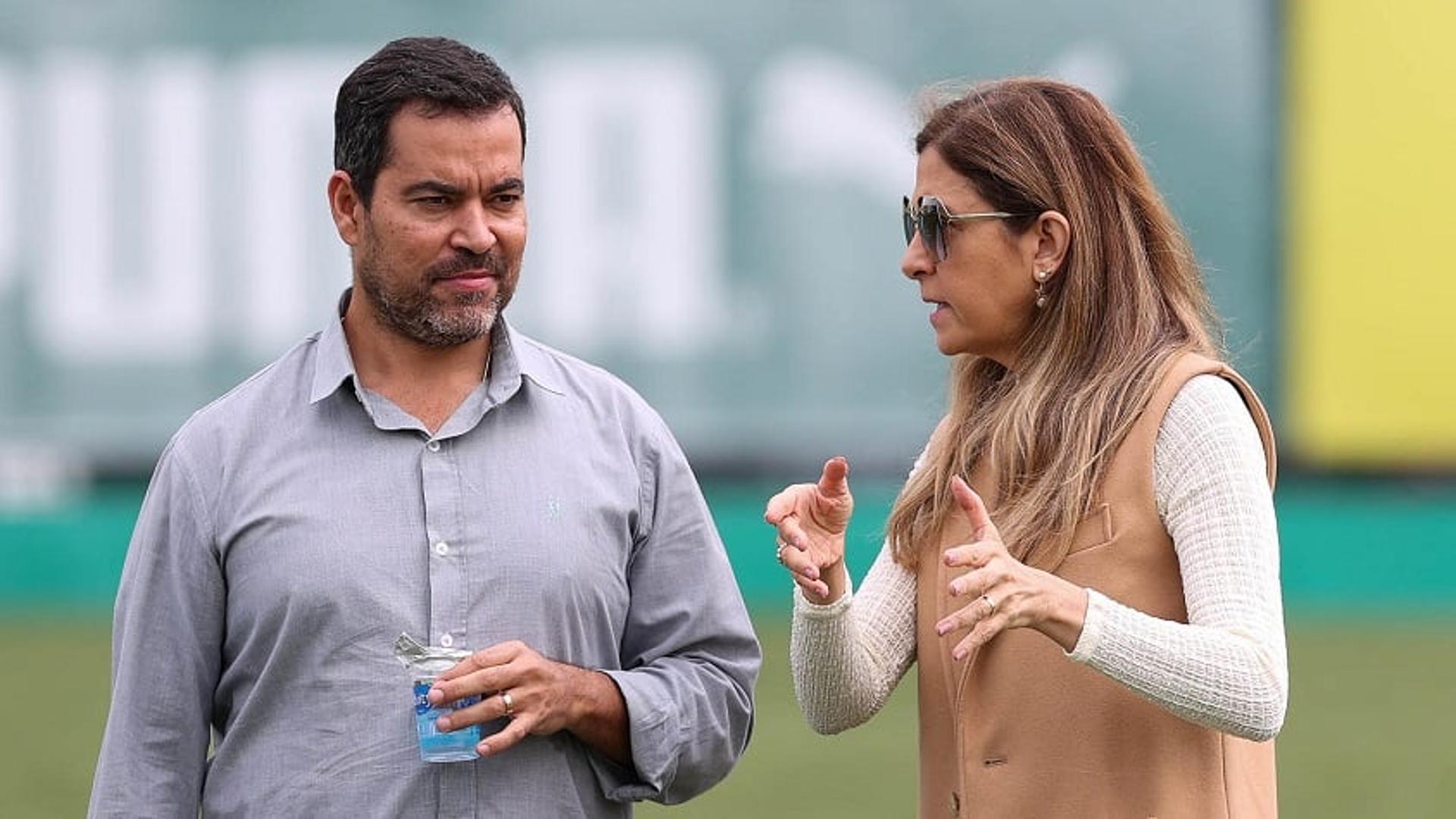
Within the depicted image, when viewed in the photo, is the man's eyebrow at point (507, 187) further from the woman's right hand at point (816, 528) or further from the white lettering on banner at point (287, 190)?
the white lettering on banner at point (287, 190)

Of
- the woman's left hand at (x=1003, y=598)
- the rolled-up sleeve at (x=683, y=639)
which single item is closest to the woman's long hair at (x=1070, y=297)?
the woman's left hand at (x=1003, y=598)

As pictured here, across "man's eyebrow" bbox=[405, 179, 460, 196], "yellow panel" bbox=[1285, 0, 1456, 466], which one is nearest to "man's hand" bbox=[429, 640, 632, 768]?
"man's eyebrow" bbox=[405, 179, 460, 196]

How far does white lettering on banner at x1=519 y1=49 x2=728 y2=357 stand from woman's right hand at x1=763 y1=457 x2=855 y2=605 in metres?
11.1

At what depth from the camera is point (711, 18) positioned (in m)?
15.2

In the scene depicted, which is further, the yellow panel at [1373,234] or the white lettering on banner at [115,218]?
the white lettering on banner at [115,218]

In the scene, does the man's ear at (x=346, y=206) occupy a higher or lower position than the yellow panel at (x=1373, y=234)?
higher

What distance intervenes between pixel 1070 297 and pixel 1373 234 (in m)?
11.8

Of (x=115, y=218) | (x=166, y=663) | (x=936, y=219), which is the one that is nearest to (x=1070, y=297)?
(x=936, y=219)

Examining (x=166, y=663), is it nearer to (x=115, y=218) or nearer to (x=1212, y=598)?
(x=1212, y=598)

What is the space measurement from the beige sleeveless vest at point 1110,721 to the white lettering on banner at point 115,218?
1204 cm

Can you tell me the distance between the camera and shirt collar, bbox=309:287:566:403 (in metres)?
3.71

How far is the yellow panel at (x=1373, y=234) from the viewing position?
48.8ft

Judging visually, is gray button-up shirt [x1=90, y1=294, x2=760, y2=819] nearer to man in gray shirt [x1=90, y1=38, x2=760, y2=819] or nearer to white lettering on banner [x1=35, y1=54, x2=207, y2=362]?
man in gray shirt [x1=90, y1=38, x2=760, y2=819]

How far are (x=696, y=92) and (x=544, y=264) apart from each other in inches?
56.4
